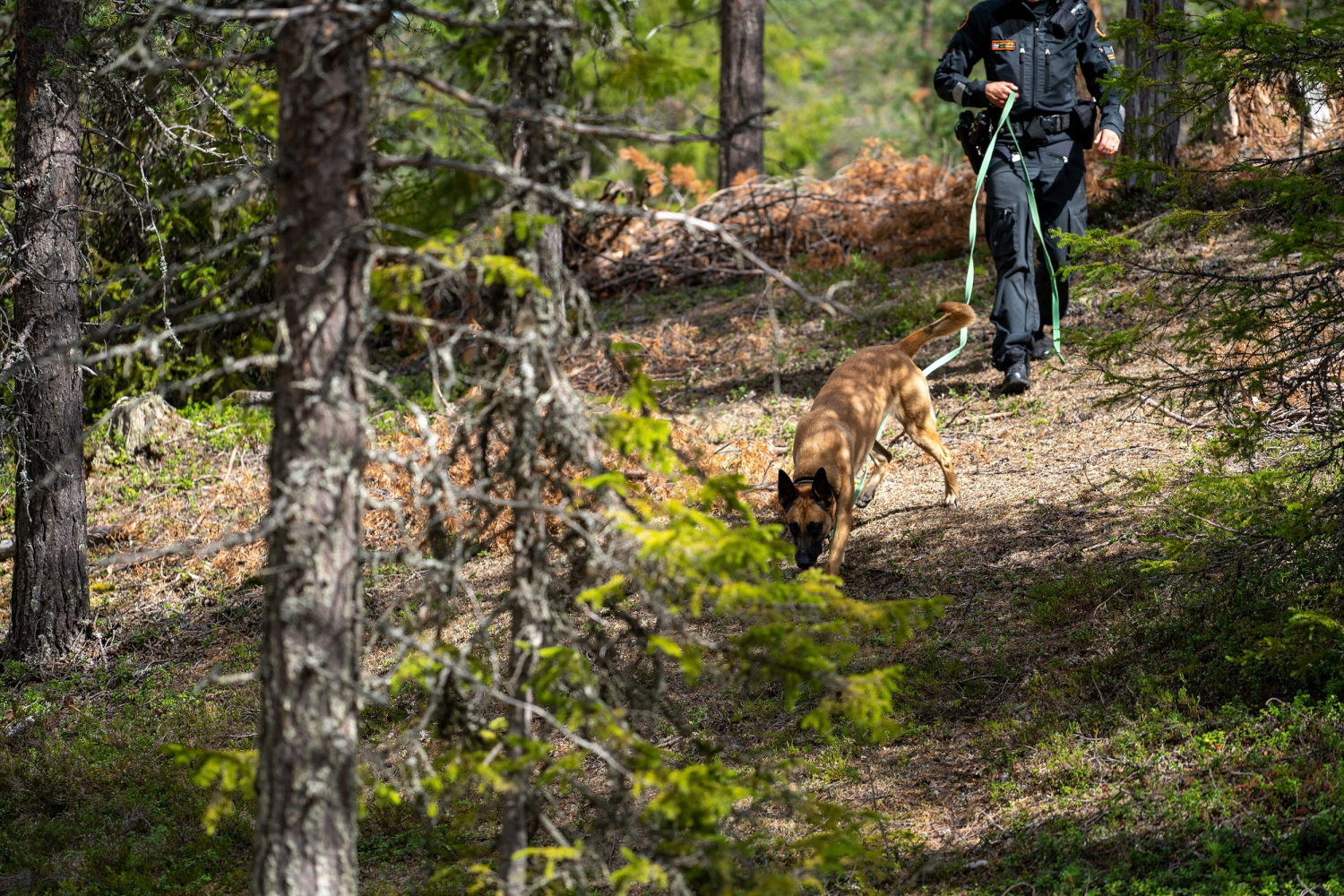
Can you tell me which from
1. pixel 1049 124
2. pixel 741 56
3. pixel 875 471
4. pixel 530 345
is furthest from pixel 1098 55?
pixel 530 345

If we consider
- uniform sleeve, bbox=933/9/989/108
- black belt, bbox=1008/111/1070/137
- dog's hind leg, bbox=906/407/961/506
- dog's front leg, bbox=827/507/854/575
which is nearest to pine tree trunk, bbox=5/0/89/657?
dog's front leg, bbox=827/507/854/575

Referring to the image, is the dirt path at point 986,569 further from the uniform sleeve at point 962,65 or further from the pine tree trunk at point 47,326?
the pine tree trunk at point 47,326

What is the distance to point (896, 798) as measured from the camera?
5633 millimetres

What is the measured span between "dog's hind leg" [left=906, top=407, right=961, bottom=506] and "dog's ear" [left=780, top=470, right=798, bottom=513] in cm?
161

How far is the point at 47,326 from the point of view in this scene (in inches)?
322

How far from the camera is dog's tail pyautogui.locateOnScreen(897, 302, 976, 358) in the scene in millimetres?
8383

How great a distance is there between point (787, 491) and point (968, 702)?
183 centimetres

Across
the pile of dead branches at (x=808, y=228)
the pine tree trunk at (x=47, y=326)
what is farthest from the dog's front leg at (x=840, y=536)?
the pile of dead branches at (x=808, y=228)

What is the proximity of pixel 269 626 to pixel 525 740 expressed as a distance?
93cm

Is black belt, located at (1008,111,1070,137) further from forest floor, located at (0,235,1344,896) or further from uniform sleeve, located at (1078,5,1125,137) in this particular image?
forest floor, located at (0,235,1344,896)

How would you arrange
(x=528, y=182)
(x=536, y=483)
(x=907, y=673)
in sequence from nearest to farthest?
(x=528, y=182) → (x=536, y=483) → (x=907, y=673)

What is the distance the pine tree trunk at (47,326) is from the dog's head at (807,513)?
17.1 feet

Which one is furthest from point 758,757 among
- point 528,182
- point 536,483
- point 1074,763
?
point 528,182

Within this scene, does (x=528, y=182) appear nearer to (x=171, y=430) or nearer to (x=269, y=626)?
(x=269, y=626)
